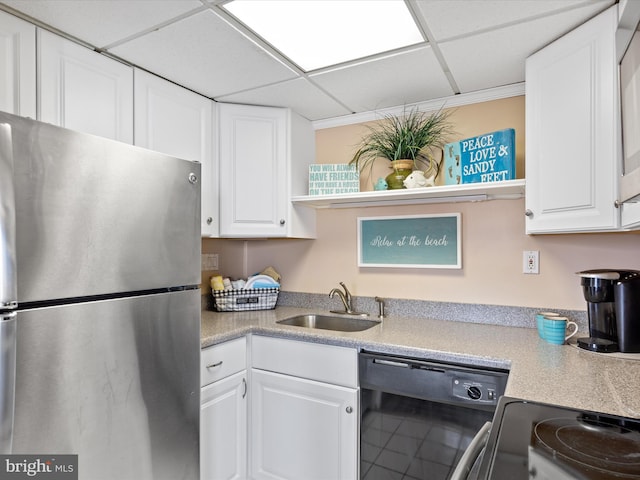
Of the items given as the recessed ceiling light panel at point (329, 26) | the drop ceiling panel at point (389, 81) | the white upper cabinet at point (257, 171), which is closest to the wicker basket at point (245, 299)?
the white upper cabinet at point (257, 171)

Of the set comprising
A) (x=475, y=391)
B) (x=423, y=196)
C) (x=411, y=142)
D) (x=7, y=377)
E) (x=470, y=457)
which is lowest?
(x=475, y=391)

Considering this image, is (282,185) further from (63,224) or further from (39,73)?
(63,224)

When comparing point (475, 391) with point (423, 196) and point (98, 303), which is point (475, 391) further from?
point (98, 303)

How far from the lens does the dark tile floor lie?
149 centimetres

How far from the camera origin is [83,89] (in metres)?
1.54

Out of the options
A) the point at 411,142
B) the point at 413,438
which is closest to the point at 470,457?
the point at 413,438

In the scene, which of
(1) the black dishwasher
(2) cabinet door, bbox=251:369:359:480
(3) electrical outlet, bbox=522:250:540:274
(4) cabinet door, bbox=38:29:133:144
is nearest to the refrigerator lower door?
(2) cabinet door, bbox=251:369:359:480

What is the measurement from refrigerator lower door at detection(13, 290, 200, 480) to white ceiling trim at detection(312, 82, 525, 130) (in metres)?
1.53

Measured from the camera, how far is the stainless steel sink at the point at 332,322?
2186mm

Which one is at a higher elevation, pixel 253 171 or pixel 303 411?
pixel 253 171

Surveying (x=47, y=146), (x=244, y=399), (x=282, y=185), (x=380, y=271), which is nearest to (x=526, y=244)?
(x=380, y=271)

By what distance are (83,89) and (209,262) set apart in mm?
1253

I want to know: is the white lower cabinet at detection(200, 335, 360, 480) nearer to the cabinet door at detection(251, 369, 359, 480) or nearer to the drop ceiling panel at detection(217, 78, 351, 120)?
the cabinet door at detection(251, 369, 359, 480)

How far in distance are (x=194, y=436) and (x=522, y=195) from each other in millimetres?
1840
